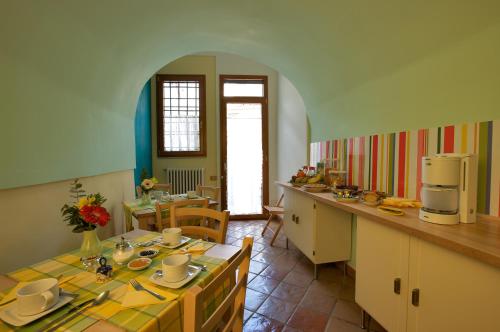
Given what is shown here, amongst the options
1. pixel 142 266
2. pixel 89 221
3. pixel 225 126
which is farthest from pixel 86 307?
pixel 225 126

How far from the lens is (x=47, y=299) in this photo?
0.81 meters

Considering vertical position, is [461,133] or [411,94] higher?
[411,94]

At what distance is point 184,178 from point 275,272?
275cm

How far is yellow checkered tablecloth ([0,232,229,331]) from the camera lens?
0.76 m

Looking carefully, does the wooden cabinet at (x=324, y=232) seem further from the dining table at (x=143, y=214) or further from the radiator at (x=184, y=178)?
the radiator at (x=184, y=178)

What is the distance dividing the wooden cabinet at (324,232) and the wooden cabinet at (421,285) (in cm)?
66

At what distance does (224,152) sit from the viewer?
485 centimetres

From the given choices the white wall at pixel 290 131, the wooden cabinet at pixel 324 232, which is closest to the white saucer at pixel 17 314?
the wooden cabinet at pixel 324 232

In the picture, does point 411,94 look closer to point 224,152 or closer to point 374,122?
point 374,122

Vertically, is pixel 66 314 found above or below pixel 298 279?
above

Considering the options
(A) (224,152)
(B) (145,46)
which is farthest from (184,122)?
(B) (145,46)

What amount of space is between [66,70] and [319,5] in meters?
1.94

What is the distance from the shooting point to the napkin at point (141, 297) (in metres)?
0.85

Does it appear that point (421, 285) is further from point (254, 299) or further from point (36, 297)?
point (36, 297)
